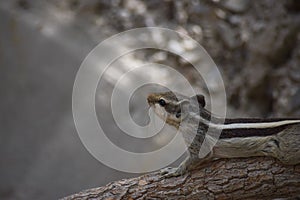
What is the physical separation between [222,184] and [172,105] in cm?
31

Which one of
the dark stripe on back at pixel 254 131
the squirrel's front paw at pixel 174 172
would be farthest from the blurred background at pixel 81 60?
the dark stripe on back at pixel 254 131

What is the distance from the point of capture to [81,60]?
4.32m

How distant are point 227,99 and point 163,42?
68 centimetres

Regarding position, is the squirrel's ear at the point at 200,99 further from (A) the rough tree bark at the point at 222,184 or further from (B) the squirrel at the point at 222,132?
(A) the rough tree bark at the point at 222,184

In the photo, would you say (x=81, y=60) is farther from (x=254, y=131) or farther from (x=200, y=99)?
(x=254, y=131)

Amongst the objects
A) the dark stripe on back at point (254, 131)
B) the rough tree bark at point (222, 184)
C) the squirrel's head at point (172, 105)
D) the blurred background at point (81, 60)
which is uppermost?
the blurred background at point (81, 60)

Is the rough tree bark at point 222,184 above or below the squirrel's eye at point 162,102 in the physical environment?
below

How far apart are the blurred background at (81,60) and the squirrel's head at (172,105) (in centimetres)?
157

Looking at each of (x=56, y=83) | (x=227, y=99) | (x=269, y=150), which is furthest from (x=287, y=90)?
(x=269, y=150)

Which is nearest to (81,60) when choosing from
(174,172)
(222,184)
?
(174,172)

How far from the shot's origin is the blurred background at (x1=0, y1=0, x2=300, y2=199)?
388 centimetres

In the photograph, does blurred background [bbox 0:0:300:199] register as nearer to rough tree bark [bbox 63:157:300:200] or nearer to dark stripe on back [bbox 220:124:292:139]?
rough tree bark [bbox 63:157:300:200]

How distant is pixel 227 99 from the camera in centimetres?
405

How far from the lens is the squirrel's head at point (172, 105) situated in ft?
6.70
